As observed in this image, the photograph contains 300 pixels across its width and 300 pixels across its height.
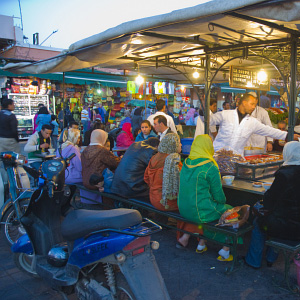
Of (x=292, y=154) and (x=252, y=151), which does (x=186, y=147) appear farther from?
(x=292, y=154)

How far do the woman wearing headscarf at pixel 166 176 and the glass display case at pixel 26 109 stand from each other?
11614mm

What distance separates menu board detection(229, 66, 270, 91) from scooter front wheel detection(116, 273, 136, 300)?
15.4 ft

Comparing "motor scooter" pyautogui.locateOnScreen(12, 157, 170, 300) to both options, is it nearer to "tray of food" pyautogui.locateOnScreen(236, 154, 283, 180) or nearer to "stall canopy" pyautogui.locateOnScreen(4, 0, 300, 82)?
"tray of food" pyautogui.locateOnScreen(236, 154, 283, 180)

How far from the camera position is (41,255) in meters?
3.38

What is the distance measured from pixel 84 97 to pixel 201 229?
11.3m

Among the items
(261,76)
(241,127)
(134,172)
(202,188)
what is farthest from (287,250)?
(261,76)

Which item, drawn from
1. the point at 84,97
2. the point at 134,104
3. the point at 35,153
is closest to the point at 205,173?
the point at 35,153

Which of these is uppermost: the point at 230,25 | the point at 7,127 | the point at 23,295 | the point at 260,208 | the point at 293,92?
the point at 230,25

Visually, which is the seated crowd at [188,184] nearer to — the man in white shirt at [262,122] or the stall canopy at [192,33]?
the stall canopy at [192,33]

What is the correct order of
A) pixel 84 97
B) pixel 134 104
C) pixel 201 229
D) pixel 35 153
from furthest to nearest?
pixel 84 97 → pixel 134 104 → pixel 35 153 → pixel 201 229

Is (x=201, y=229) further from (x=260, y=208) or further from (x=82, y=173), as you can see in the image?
(x=82, y=173)

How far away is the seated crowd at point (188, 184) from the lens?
332cm

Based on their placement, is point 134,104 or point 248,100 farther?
point 134,104

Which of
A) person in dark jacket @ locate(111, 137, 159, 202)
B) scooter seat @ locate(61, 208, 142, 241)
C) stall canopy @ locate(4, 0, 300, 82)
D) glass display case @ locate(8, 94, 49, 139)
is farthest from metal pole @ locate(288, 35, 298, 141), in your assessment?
glass display case @ locate(8, 94, 49, 139)
